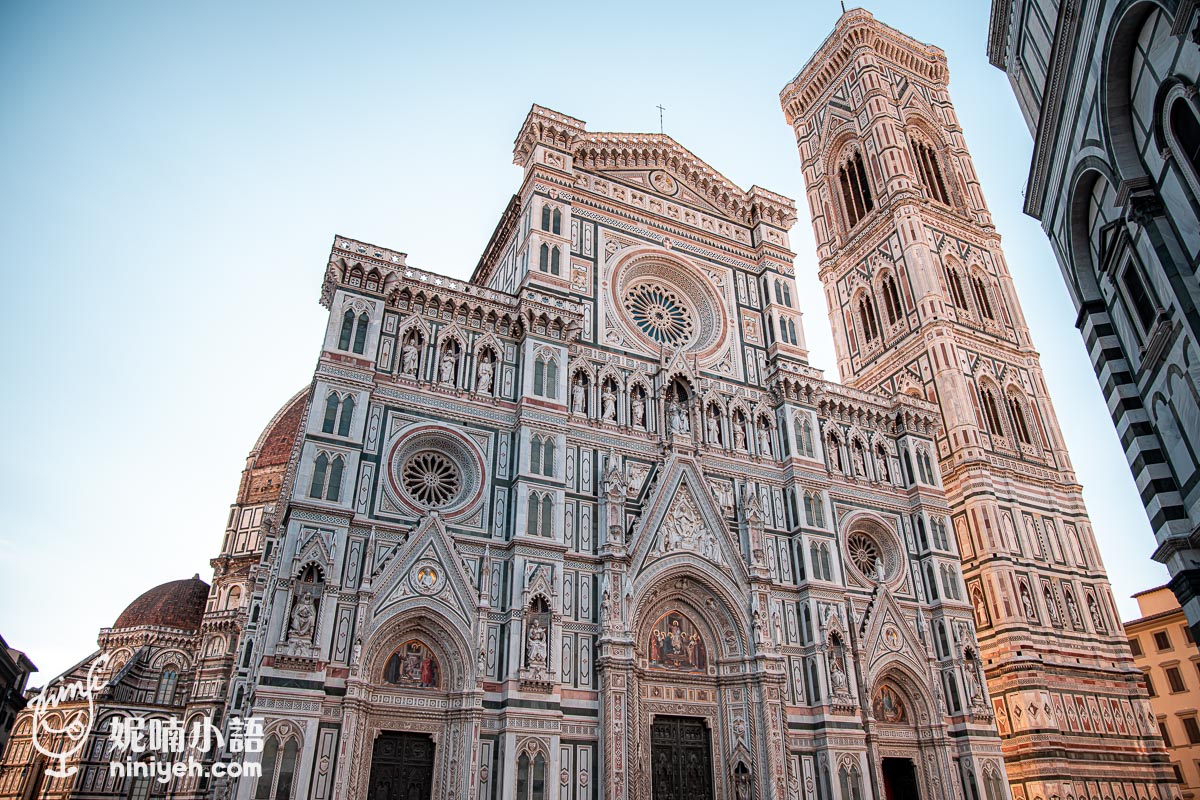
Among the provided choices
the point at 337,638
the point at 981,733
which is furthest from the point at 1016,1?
the point at 981,733

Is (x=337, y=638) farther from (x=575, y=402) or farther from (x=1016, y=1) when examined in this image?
(x=1016, y=1)

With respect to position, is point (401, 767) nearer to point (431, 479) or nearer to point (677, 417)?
point (431, 479)

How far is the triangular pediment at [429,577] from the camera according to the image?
17.7 m

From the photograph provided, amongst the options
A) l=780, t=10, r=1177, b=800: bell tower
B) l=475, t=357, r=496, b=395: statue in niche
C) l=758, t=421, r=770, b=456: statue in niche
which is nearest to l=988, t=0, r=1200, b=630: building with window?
l=758, t=421, r=770, b=456: statue in niche

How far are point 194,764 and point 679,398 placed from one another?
20.9m

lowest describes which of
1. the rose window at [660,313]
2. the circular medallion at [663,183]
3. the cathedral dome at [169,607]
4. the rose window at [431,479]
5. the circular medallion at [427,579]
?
the circular medallion at [427,579]

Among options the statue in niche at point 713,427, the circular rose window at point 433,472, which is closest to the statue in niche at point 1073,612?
the statue in niche at point 713,427

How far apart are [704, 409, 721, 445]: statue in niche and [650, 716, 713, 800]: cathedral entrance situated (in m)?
7.94

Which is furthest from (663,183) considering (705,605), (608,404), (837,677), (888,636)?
(837,677)

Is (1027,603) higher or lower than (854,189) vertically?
lower

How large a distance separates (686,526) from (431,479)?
7072mm

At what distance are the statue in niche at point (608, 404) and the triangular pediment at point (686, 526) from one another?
2114 mm

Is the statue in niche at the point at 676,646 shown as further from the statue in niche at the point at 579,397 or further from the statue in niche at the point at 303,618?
the statue in niche at the point at 303,618

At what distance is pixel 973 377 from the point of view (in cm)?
3130
